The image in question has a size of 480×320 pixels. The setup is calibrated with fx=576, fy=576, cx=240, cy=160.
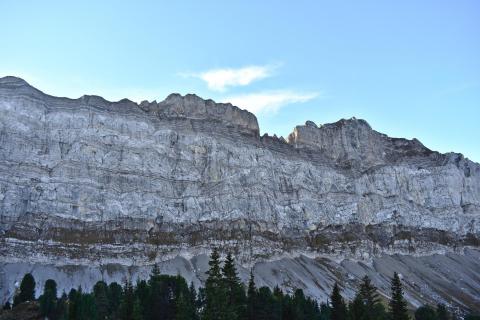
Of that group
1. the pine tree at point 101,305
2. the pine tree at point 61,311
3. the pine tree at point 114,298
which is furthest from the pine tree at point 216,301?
the pine tree at point 114,298

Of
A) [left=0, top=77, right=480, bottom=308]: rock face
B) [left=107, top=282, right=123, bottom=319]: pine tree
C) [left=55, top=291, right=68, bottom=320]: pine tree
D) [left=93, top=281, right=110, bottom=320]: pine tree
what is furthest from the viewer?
[left=0, top=77, right=480, bottom=308]: rock face

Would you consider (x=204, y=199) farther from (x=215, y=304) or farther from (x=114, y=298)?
(x=215, y=304)

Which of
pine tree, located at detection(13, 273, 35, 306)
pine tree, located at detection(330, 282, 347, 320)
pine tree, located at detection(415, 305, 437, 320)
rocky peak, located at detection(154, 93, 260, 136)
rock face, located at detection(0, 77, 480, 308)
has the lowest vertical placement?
pine tree, located at detection(415, 305, 437, 320)

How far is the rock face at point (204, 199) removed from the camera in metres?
126

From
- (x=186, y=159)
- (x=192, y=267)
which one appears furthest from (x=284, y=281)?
(x=186, y=159)

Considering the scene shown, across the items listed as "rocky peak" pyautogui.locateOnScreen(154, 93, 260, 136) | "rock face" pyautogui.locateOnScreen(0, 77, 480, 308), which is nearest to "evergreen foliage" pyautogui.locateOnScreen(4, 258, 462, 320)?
"rock face" pyautogui.locateOnScreen(0, 77, 480, 308)

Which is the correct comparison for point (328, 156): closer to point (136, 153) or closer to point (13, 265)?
point (136, 153)

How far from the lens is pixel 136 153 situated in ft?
486

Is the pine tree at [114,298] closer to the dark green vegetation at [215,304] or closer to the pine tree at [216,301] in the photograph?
the dark green vegetation at [215,304]

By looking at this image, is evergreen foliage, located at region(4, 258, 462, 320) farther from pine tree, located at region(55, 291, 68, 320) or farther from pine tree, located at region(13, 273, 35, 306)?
pine tree, located at region(13, 273, 35, 306)

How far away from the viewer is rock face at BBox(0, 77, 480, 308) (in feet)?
414

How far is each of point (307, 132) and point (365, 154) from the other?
2125 cm

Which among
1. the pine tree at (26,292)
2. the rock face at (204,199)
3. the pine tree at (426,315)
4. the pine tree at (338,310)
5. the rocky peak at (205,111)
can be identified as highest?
the rocky peak at (205,111)

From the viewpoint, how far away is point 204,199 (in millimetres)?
149875
